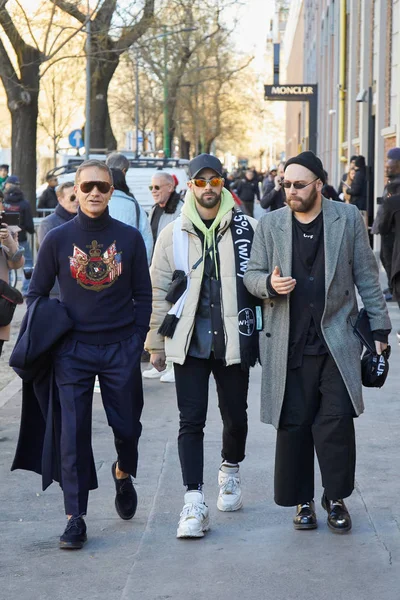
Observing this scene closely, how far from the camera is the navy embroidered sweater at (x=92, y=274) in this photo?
540cm

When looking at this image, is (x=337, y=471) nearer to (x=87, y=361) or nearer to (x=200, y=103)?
(x=87, y=361)

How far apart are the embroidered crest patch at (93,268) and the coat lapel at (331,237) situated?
105 cm

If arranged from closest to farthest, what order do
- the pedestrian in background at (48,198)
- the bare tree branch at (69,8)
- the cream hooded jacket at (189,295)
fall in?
the cream hooded jacket at (189,295), the bare tree branch at (69,8), the pedestrian in background at (48,198)

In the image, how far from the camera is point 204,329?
5645 mm

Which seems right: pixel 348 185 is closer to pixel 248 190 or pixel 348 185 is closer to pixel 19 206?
pixel 19 206

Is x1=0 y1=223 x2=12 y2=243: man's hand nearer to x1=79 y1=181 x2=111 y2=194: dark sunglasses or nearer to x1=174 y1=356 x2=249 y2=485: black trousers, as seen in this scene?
x1=79 y1=181 x2=111 y2=194: dark sunglasses

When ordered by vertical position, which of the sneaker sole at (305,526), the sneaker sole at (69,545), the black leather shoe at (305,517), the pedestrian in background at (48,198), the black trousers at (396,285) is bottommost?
the sneaker sole at (69,545)

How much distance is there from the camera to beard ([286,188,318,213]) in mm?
5418

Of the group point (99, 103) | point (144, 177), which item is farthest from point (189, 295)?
point (99, 103)

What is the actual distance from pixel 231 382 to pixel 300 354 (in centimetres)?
44

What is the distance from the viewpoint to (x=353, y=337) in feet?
17.8

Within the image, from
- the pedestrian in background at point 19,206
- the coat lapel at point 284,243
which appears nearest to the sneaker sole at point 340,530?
the coat lapel at point 284,243

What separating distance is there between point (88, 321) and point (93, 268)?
261mm

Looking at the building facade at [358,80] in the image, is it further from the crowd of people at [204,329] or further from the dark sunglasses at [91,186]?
the dark sunglasses at [91,186]
